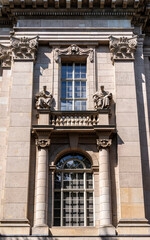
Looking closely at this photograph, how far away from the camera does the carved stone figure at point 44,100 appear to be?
20.6m

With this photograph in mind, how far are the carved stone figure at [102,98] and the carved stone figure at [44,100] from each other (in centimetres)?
227

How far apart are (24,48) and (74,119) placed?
16.1ft

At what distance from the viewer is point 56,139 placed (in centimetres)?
2031

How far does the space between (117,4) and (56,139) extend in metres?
8.58

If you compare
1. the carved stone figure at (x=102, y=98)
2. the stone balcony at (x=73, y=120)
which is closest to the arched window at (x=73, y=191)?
the stone balcony at (x=73, y=120)

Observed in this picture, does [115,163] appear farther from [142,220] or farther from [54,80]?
[54,80]

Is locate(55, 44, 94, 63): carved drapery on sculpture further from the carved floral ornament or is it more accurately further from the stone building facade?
the carved floral ornament

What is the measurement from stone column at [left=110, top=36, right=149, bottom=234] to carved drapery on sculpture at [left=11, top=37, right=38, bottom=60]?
422cm

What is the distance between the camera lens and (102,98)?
67.8ft

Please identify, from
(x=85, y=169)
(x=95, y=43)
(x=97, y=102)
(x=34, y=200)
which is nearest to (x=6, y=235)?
(x=34, y=200)

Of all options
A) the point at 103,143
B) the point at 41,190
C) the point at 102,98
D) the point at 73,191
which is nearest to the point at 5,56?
the point at 102,98

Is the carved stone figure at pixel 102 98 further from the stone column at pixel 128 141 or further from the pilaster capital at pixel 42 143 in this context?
the pilaster capital at pixel 42 143

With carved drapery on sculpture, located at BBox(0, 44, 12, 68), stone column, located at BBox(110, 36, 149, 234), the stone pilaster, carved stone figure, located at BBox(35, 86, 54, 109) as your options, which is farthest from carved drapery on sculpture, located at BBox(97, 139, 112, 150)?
carved drapery on sculpture, located at BBox(0, 44, 12, 68)

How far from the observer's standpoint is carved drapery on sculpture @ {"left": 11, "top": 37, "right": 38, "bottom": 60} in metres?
21.9
